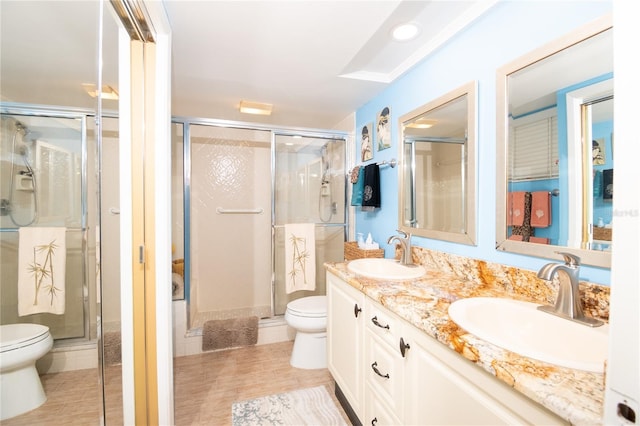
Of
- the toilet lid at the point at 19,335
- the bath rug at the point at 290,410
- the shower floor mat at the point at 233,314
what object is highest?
the toilet lid at the point at 19,335

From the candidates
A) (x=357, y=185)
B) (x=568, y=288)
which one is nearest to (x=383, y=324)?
(x=568, y=288)

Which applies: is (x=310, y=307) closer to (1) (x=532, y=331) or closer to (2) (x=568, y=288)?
(1) (x=532, y=331)

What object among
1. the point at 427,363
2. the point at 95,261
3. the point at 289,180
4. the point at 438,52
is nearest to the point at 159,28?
the point at 95,261

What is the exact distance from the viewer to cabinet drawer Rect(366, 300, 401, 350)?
3.40ft

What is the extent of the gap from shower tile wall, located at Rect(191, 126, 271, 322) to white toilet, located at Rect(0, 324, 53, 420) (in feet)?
7.64

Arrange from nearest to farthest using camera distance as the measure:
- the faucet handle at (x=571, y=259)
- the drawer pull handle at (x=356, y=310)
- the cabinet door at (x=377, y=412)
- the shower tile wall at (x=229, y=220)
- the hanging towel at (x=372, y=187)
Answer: the faucet handle at (x=571, y=259) < the cabinet door at (x=377, y=412) < the drawer pull handle at (x=356, y=310) < the hanging towel at (x=372, y=187) < the shower tile wall at (x=229, y=220)

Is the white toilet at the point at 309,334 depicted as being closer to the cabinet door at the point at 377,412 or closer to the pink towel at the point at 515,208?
the cabinet door at the point at 377,412

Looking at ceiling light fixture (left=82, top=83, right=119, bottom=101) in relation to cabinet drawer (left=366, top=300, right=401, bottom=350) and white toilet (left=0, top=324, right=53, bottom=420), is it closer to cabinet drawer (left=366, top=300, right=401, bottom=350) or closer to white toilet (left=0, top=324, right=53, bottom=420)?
white toilet (left=0, top=324, right=53, bottom=420)

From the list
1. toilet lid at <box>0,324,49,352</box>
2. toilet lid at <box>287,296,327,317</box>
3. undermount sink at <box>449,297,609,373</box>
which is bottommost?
toilet lid at <box>287,296,327,317</box>

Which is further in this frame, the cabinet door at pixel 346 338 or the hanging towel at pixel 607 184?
the cabinet door at pixel 346 338

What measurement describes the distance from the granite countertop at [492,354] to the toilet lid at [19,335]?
1.04 meters

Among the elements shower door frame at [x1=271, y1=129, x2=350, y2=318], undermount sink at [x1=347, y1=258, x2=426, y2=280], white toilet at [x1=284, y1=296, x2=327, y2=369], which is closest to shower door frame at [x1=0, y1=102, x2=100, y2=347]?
Result: undermount sink at [x1=347, y1=258, x2=426, y2=280]

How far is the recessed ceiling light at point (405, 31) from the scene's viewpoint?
1.42m

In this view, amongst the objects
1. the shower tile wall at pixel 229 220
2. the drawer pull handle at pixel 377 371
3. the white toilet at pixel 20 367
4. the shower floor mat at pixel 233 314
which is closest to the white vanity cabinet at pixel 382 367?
the drawer pull handle at pixel 377 371
